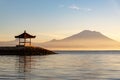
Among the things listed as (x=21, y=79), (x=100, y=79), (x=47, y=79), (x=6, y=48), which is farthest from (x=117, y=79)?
(x=6, y=48)

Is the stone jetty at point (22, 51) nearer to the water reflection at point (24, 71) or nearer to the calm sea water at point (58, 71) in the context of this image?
the calm sea water at point (58, 71)

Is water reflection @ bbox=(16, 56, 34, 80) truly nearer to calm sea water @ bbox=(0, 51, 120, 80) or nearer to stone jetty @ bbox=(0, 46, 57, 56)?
calm sea water @ bbox=(0, 51, 120, 80)

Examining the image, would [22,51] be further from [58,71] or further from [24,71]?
[58,71]

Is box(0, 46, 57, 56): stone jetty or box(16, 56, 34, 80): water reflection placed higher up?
box(0, 46, 57, 56): stone jetty

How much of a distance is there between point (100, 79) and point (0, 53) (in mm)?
83468

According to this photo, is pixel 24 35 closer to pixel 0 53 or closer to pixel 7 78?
pixel 0 53

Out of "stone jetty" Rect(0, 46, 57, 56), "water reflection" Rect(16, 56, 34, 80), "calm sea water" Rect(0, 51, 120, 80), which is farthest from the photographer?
"stone jetty" Rect(0, 46, 57, 56)

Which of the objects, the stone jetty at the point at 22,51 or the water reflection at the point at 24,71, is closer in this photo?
the water reflection at the point at 24,71

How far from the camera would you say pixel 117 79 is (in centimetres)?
3244

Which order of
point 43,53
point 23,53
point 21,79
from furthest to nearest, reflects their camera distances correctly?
point 43,53 < point 23,53 < point 21,79

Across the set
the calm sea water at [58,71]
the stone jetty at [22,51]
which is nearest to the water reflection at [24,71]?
the calm sea water at [58,71]

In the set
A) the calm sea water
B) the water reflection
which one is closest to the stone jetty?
the calm sea water

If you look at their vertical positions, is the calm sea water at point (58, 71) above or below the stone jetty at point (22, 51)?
below

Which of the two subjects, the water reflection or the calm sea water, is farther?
the calm sea water
